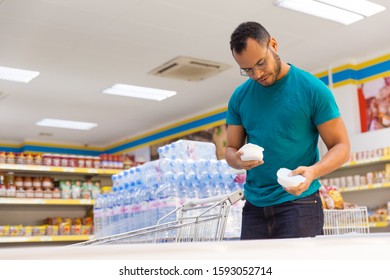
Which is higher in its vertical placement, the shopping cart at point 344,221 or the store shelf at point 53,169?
the store shelf at point 53,169

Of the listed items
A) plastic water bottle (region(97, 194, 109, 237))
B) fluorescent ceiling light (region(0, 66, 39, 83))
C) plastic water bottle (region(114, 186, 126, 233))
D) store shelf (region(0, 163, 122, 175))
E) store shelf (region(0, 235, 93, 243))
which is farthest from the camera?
fluorescent ceiling light (region(0, 66, 39, 83))

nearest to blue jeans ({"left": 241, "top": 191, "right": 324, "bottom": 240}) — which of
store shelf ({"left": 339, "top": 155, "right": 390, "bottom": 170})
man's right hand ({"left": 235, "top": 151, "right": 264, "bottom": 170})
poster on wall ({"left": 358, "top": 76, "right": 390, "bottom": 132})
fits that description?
man's right hand ({"left": 235, "top": 151, "right": 264, "bottom": 170})

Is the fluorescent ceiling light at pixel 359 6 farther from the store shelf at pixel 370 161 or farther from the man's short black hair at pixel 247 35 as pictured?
the man's short black hair at pixel 247 35

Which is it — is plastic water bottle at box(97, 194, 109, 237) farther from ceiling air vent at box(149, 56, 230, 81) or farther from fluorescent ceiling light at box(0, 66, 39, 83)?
fluorescent ceiling light at box(0, 66, 39, 83)

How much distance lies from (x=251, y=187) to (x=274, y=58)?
1.63 feet

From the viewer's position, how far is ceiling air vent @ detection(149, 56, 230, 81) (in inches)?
289

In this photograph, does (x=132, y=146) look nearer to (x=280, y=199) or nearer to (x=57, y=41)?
(x=57, y=41)

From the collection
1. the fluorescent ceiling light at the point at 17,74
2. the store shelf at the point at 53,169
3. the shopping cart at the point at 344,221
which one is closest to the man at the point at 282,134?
the shopping cart at the point at 344,221

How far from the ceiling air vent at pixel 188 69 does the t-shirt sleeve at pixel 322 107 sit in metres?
5.26

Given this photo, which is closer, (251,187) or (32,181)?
(251,187)

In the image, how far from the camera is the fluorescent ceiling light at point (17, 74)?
7492mm

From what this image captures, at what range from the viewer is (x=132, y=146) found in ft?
40.2

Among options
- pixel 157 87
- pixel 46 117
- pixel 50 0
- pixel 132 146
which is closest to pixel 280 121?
pixel 50 0

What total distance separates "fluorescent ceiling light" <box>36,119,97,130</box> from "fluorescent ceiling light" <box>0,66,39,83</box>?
283cm
